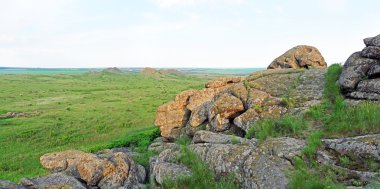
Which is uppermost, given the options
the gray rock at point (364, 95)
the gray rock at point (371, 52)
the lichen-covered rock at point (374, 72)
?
the gray rock at point (371, 52)

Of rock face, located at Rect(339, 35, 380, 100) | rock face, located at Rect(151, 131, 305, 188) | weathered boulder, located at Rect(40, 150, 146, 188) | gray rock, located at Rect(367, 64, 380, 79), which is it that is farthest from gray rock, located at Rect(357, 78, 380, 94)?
weathered boulder, located at Rect(40, 150, 146, 188)

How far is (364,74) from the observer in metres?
18.7

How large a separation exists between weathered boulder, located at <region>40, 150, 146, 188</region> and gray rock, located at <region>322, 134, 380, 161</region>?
11001mm

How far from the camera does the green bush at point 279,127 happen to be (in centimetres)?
1670

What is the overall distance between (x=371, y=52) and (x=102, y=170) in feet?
53.8

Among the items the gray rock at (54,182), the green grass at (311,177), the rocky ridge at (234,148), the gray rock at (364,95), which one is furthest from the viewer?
the gray rock at (364,95)

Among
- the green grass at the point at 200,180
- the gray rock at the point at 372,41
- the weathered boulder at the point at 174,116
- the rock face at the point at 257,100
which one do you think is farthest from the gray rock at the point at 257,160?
the weathered boulder at the point at 174,116

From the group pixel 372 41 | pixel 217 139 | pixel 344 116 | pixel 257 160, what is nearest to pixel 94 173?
pixel 217 139

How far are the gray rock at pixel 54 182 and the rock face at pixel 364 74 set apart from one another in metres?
15.1

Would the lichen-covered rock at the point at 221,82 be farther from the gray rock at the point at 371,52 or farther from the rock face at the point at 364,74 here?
the gray rock at the point at 371,52

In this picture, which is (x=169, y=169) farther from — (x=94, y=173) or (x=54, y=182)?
(x=54, y=182)

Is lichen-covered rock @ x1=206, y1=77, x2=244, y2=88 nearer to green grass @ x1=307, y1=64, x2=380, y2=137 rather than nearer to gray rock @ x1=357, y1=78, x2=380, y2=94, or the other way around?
green grass @ x1=307, y1=64, x2=380, y2=137

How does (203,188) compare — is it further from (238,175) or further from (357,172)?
(357,172)

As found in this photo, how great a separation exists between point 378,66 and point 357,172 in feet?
27.3
